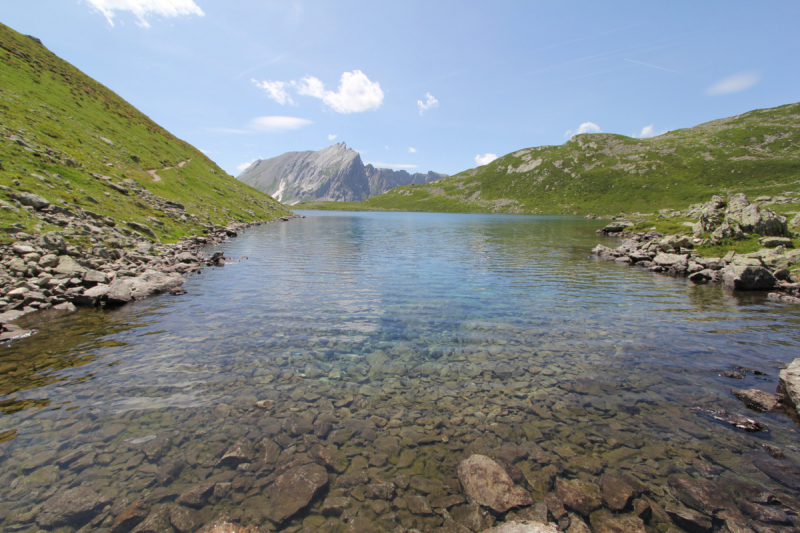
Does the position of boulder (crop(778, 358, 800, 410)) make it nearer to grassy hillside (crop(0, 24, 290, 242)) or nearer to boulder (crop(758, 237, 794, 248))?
boulder (crop(758, 237, 794, 248))

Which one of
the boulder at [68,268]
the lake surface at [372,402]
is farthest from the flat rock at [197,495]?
the boulder at [68,268]

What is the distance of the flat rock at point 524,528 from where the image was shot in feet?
19.0

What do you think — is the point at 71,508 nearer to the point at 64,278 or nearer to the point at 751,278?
the point at 64,278

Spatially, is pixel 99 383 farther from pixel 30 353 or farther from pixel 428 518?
pixel 428 518

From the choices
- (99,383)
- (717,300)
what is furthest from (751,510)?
(717,300)

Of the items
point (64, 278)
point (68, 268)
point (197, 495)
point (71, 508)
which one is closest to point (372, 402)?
point (197, 495)

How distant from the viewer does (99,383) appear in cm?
1048

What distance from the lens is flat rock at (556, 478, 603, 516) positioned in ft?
21.4

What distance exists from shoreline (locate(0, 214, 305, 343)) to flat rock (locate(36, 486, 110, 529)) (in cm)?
1185

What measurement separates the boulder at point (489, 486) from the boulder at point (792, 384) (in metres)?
9.65

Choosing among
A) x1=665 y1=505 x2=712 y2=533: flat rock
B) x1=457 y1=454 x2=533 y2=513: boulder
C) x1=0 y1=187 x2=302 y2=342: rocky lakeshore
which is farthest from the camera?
x1=0 y1=187 x2=302 y2=342: rocky lakeshore

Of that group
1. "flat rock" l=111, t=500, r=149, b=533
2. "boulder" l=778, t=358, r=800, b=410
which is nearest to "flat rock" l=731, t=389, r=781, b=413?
"boulder" l=778, t=358, r=800, b=410

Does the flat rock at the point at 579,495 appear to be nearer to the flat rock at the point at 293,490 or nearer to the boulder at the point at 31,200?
the flat rock at the point at 293,490

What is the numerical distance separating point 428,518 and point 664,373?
10.9 m
